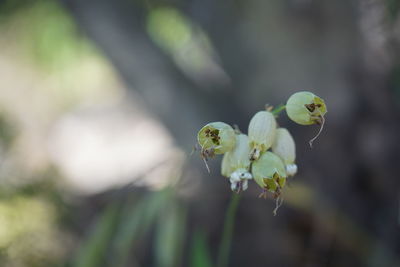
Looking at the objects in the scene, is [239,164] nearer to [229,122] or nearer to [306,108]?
[306,108]

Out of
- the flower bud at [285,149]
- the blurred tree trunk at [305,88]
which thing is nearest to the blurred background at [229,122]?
the blurred tree trunk at [305,88]

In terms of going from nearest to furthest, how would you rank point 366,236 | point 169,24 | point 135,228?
point 135,228, point 366,236, point 169,24

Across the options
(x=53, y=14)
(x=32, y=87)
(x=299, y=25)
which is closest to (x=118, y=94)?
(x=32, y=87)

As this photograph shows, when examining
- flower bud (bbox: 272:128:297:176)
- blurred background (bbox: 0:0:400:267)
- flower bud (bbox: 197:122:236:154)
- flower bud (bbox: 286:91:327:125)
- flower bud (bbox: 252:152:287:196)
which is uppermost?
blurred background (bbox: 0:0:400:267)

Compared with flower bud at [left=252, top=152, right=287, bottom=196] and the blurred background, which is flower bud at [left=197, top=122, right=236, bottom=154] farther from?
the blurred background

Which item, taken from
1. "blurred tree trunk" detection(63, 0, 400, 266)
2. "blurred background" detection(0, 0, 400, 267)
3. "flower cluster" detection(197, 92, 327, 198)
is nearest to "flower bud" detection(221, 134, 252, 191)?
"flower cluster" detection(197, 92, 327, 198)

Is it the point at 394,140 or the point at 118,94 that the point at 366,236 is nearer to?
the point at 394,140

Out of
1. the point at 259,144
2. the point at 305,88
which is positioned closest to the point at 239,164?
the point at 259,144
